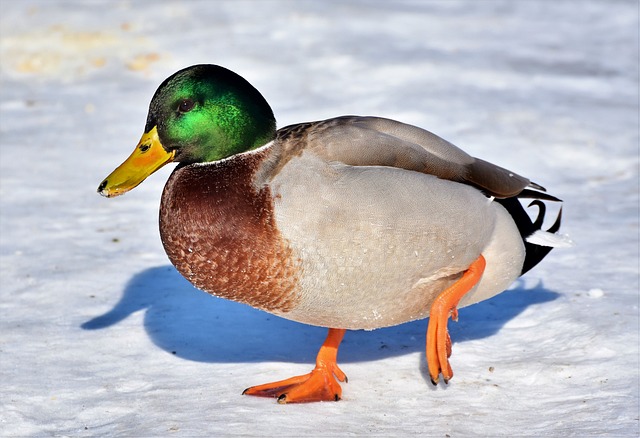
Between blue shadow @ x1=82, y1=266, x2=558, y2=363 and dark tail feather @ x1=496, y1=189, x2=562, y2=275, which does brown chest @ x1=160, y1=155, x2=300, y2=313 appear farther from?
dark tail feather @ x1=496, y1=189, x2=562, y2=275

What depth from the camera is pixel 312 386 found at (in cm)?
374

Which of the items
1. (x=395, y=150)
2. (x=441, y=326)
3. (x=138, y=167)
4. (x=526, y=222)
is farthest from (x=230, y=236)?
(x=526, y=222)

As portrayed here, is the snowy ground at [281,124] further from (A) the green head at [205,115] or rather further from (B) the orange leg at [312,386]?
(A) the green head at [205,115]

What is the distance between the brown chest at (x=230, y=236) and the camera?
3.33m

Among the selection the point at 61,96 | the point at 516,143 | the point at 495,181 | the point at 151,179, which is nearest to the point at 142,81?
the point at 61,96

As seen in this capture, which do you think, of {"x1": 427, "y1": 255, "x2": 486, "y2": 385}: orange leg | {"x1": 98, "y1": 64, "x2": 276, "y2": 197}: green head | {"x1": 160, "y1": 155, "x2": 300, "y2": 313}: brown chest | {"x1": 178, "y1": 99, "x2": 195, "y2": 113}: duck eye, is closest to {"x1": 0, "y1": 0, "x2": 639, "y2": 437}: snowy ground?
{"x1": 427, "y1": 255, "x2": 486, "y2": 385}: orange leg

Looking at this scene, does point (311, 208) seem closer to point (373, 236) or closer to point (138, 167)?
point (373, 236)

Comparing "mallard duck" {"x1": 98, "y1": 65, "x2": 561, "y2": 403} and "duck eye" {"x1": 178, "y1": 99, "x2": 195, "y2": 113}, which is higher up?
"duck eye" {"x1": 178, "y1": 99, "x2": 195, "y2": 113}

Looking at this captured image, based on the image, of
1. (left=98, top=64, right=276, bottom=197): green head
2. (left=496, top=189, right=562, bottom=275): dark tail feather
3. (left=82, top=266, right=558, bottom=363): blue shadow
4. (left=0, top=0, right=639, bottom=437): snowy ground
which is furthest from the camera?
(left=82, top=266, right=558, bottom=363): blue shadow

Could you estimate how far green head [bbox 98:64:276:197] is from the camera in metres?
3.44

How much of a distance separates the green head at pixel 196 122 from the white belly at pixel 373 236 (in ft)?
0.82

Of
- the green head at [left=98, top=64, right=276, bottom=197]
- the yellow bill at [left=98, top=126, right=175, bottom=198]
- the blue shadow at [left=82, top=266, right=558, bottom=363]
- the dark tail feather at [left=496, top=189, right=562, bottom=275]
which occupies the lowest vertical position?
the blue shadow at [left=82, top=266, right=558, bottom=363]

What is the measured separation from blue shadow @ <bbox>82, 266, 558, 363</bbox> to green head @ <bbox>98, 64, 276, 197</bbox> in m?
1.02

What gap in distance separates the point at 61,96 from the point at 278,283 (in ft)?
15.9
